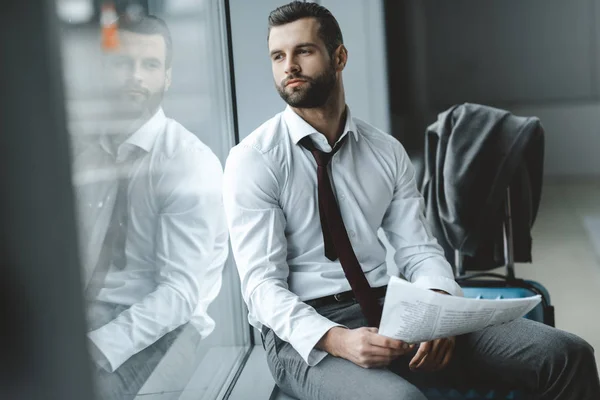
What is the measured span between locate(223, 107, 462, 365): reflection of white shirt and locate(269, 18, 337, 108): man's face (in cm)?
6

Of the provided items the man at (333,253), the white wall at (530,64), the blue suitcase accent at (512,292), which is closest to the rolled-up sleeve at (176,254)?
the man at (333,253)

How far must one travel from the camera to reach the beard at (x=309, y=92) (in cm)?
177

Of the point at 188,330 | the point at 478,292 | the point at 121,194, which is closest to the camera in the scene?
the point at 121,194

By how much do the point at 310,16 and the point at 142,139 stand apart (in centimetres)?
62

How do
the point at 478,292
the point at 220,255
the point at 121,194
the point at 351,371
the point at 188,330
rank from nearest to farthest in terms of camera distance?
the point at 121,194, the point at 351,371, the point at 188,330, the point at 220,255, the point at 478,292

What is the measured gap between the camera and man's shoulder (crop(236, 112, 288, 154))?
172cm

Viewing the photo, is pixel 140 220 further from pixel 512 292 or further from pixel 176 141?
pixel 512 292

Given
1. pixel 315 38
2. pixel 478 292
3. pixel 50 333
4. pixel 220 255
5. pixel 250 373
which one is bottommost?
pixel 250 373

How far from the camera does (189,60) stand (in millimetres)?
1822

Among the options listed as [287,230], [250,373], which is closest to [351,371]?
[287,230]

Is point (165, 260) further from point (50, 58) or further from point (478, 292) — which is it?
point (478, 292)

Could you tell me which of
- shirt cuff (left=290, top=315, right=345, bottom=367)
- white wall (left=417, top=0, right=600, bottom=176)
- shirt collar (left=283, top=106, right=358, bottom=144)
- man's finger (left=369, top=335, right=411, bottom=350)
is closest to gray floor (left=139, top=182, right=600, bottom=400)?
white wall (left=417, top=0, right=600, bottom=176)

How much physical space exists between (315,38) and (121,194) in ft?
2.38

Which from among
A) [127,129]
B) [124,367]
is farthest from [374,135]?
[124,367]
